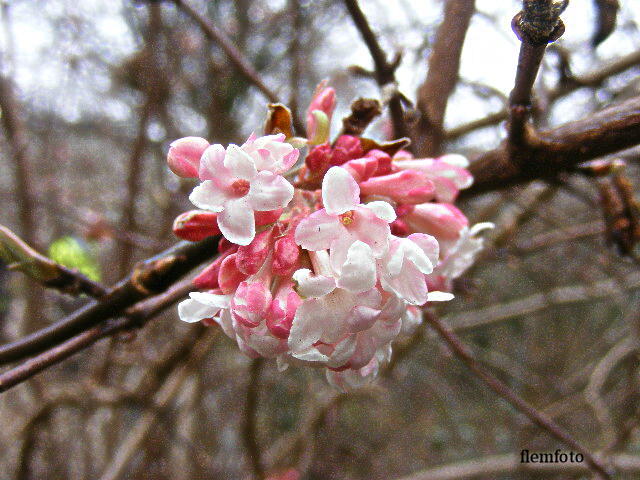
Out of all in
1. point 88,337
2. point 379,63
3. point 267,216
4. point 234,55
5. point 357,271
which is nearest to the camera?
point 357,271

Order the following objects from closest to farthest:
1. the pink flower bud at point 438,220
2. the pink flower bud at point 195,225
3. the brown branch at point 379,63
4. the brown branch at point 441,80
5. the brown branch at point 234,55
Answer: the pink flower bud at point 195,225 < the pink flower bud at point 438,220 < the brown branch at point 379,63 < the brown branch at point 441,80 < the brown branch at point 234,55

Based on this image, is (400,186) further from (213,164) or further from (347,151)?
(213,164)

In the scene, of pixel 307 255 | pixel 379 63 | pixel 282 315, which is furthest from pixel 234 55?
pixel 282 315

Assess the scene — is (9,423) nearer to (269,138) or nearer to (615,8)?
(269,138)

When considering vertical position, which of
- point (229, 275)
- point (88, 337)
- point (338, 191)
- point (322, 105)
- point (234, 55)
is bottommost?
point (88, 337)

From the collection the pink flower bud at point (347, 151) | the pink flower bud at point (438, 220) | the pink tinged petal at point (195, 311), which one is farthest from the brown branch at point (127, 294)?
the pink flower bud at point (438, 220)

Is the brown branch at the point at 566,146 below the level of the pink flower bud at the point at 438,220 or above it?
above

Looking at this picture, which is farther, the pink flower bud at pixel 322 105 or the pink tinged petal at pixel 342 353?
the pink flower bud at pixel 322 105

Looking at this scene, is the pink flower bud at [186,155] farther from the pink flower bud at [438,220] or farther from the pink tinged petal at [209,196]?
the pink flower bud at [438,220]
